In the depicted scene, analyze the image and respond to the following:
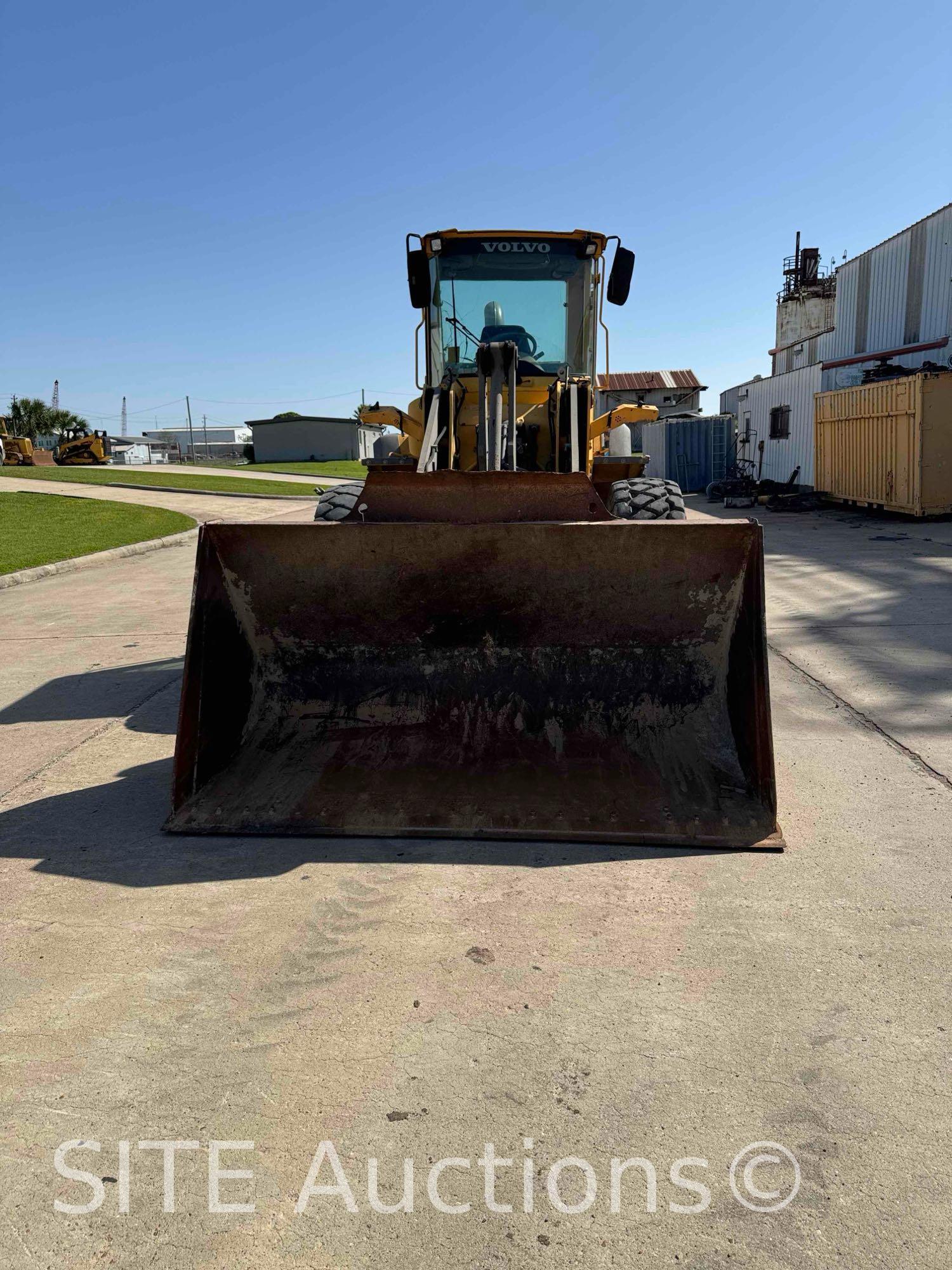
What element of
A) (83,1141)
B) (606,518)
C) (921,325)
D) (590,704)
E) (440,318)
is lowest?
(83,1141)

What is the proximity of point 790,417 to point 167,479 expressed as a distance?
67.6 ft

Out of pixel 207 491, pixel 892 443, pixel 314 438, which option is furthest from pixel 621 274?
pixel 314 438

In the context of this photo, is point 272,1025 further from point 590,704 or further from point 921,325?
point 921,325

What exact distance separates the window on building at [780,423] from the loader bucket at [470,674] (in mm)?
23047

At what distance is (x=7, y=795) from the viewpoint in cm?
425

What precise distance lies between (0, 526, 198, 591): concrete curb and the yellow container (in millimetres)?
11812

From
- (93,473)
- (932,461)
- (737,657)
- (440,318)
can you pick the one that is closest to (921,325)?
(932,461)

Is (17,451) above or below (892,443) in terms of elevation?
above

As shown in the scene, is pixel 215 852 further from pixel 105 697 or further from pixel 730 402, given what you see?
pixel 730 402

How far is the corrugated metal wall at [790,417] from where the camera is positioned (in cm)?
2359

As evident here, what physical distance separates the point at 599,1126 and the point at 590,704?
2229mm

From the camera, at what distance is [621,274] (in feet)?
21.3

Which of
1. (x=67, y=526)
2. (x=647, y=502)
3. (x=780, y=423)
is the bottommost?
(x=67, y=526)

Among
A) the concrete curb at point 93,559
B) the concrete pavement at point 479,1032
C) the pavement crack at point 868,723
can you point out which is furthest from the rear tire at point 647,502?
the concrete curb at point 93,559
